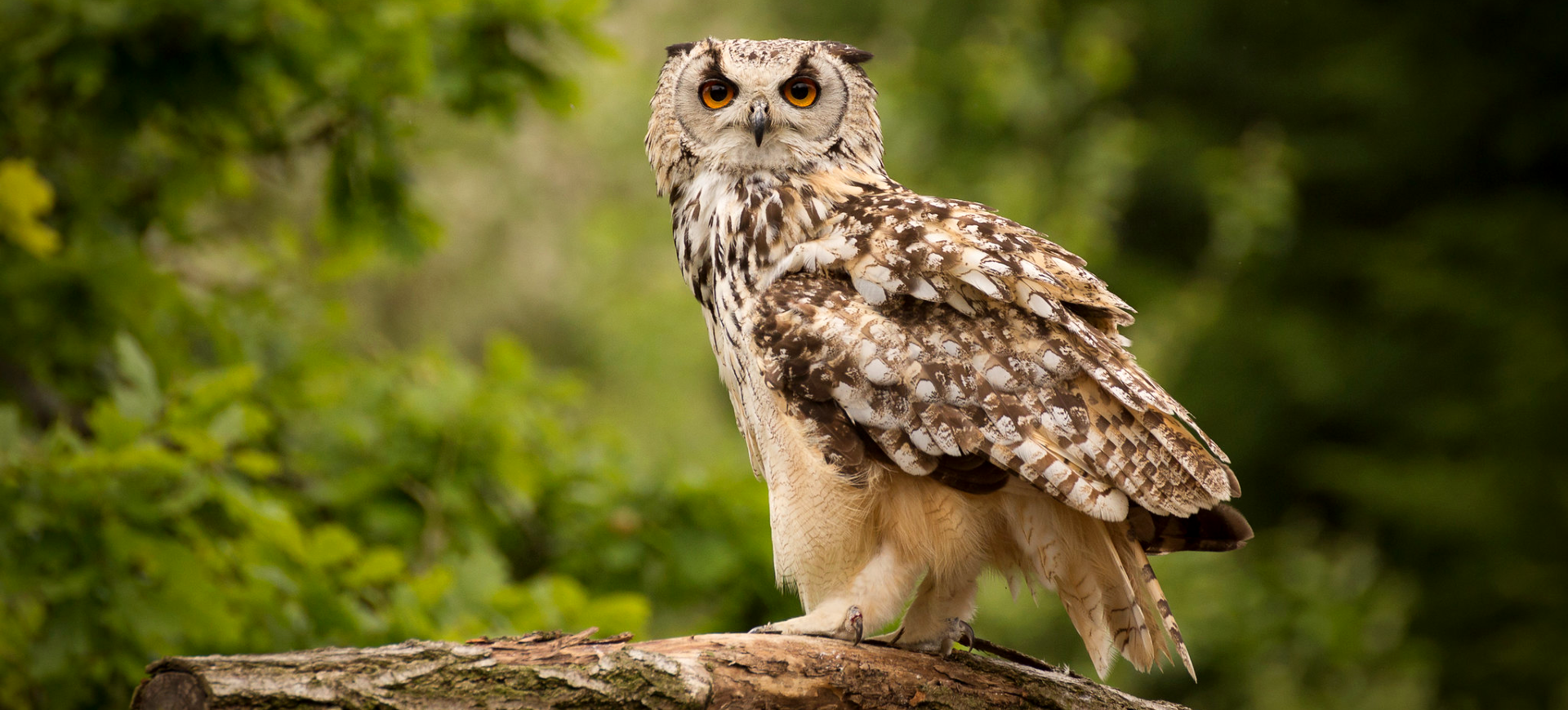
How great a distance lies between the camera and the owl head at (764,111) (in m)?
2.71

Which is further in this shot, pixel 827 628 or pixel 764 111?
pixel 764 111

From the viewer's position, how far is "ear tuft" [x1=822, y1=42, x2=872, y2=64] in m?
2.83

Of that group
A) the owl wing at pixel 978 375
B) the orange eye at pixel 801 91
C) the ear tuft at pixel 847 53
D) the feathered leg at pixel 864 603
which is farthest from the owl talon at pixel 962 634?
the ear tuft at pixel 847 53

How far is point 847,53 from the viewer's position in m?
2.84

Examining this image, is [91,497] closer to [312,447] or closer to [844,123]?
[312,447]

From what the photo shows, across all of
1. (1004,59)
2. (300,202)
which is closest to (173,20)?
(300,202)

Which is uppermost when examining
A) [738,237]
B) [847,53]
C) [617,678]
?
[847,53]

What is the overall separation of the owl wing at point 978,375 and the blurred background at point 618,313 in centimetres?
129

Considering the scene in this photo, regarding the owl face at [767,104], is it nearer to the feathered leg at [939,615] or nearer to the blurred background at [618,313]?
the feathered leg at [939,615]

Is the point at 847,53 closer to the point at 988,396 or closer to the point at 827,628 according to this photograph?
the point at 988,396

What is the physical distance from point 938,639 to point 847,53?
4.36 ft

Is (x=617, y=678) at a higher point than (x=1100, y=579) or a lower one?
lower

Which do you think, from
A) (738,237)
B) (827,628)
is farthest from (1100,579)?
(738,237)

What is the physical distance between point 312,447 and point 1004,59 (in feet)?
17.7
